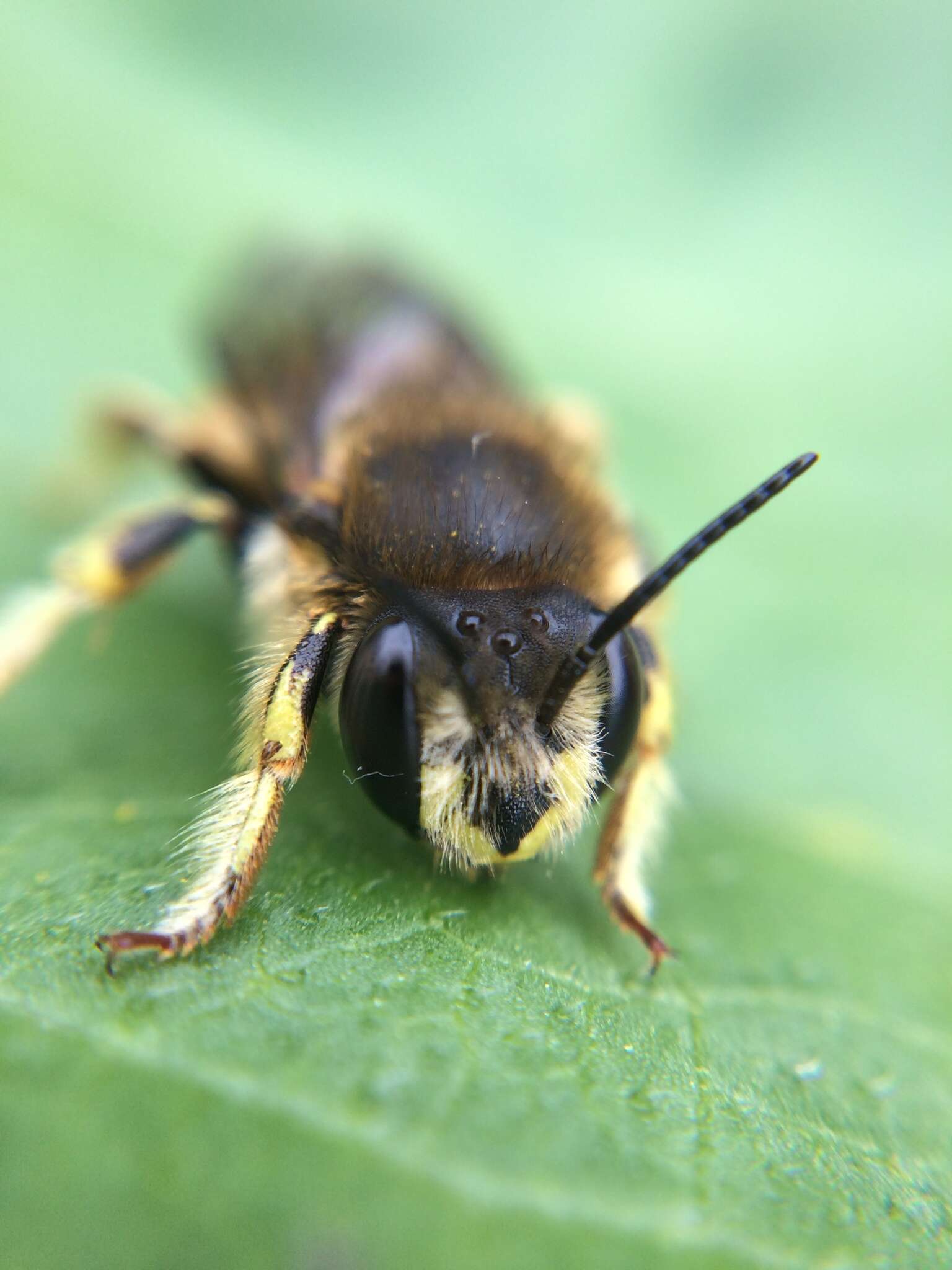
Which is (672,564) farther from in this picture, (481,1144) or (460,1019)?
(481,1144)

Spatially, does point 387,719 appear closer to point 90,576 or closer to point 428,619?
point 428,619

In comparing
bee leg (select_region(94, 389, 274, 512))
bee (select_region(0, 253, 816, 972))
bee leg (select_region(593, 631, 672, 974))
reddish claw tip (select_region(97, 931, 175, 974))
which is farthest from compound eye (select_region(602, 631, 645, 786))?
bee leg (select_region(94, 389, 274, 512))

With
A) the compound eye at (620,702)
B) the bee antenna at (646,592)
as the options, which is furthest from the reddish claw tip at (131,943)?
the compound eye at (620,702)

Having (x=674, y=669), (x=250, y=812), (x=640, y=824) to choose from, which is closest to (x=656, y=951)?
(x=640, y=824)

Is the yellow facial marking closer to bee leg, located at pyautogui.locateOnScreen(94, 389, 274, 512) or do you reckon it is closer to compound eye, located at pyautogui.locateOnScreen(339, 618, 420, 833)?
compound eye, located at pyautogui.locateOnScreen(339, 618, 420, 833)

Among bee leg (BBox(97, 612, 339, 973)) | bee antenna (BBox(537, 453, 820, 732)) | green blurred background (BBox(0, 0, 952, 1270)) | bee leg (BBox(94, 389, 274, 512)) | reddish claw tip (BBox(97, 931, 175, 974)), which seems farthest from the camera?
bee leg (BBox(94, 389, 274, 512))
